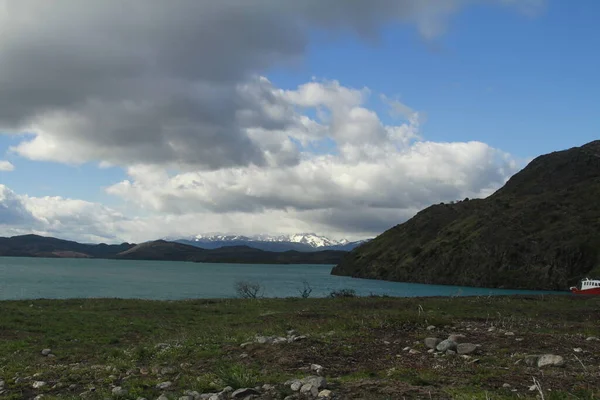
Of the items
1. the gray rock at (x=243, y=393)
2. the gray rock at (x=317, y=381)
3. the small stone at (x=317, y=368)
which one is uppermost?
the gray rock at (x=317, y=381)

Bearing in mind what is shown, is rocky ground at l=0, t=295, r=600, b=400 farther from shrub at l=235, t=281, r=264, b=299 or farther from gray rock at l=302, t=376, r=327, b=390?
shrub at l=235, t=281, r=264, b=299

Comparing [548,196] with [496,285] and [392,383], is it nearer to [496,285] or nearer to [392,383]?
[496,285]

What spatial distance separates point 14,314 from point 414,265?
17591 cm

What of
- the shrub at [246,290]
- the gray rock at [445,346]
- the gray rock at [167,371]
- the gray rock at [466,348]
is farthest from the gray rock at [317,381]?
the shrub at [246,290]

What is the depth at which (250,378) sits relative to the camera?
41.8 feet

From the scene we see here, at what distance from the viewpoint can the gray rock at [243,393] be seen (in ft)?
37.7

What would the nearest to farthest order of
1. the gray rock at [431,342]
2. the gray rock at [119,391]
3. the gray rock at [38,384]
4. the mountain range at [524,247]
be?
the gray rock at [119,391] < the gray rock at [38,384] < the gray rock at [431,342] < the mountain range at [524,247]

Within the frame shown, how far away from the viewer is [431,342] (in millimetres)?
16484

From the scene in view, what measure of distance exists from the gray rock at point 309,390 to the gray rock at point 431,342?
250 inches

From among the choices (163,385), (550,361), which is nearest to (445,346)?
(550,361)

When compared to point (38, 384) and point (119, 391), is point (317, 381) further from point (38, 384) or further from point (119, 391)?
point (38, 384)

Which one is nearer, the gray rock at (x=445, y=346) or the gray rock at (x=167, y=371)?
the gray rock at (x=167, y=371)

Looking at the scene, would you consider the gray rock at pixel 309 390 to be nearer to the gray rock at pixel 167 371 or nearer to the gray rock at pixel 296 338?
the gray rock at pixel 167 371

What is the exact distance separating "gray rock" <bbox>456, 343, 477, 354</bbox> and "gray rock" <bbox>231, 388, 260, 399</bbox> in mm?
7294
